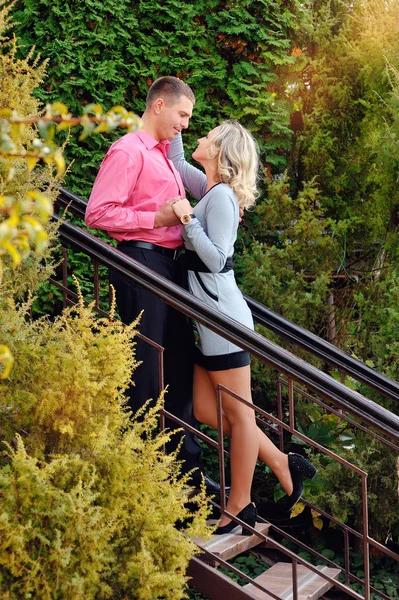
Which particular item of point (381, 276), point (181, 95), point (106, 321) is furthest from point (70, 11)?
point (106, 321)

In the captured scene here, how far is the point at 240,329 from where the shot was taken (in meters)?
3.41

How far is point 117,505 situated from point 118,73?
3.82 m

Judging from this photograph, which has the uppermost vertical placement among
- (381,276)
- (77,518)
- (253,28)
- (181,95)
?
(253,28)

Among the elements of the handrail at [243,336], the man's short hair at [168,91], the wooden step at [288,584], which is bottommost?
the wooden step at [288,584]

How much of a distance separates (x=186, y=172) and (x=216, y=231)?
35.4 inches

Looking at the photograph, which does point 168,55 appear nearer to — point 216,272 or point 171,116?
point 171,116

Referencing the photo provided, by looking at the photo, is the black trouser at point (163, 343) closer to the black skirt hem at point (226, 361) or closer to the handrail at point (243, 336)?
the black skirt hem at point (226, 361)

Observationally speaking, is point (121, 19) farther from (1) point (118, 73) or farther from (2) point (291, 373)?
(2) point (291, 373)

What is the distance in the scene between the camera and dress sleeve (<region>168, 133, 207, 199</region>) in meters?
4.52

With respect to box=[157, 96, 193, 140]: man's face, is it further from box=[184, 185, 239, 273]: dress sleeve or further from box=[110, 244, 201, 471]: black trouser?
box=[110, 244, 201, 471]: black trouser

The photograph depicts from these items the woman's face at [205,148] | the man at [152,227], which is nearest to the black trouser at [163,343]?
the man at [152,227]

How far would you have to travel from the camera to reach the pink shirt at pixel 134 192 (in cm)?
382

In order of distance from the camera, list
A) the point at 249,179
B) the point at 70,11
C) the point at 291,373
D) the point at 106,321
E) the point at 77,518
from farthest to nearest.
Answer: the point at 70,11, the point at 249,179, the point at 291,373, the point at 106,321, the point at 77,518

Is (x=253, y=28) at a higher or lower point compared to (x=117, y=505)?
higher
